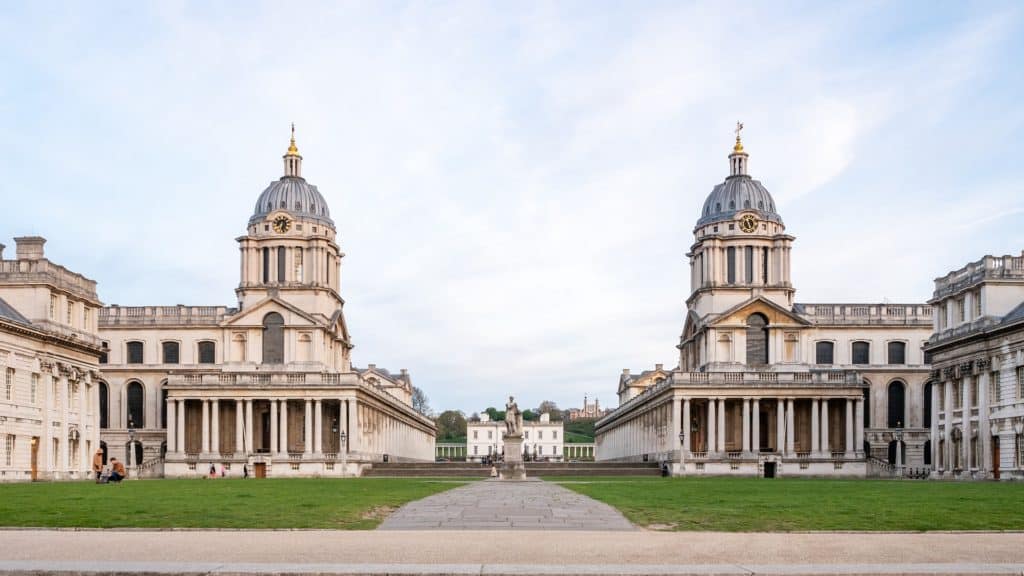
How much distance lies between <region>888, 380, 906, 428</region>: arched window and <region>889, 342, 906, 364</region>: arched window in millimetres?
1819

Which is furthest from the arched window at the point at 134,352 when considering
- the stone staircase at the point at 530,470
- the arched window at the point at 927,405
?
the arched window at the point at 927,405

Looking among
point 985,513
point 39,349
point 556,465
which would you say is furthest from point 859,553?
point 556,465

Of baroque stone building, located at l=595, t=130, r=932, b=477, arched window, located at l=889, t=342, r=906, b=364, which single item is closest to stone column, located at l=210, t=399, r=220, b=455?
baroque stone building, located at l=595, t=130, r=932, b=477

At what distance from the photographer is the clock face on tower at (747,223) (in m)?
100

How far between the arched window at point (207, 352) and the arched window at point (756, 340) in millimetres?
46757

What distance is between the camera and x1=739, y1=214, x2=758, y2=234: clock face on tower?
10050 cm

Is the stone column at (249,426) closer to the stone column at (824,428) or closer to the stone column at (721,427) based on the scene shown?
the stone column at (721,427)

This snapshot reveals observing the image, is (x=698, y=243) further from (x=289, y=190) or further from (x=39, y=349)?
(x=39, y=349)

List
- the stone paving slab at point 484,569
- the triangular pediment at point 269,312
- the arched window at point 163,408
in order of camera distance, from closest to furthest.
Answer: the stone paving slab at point 484,569 < the triangular pediment at point 269,312 < the arched window at point 163,408

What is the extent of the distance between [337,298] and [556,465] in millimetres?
27116

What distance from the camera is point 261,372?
96.8m

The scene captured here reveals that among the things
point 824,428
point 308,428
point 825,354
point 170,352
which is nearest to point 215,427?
point 308,428

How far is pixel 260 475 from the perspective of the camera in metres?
91.5

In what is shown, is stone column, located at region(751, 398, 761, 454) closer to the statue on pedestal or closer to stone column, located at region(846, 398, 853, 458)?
stone column, located at region(846, 398, 853, 458)
